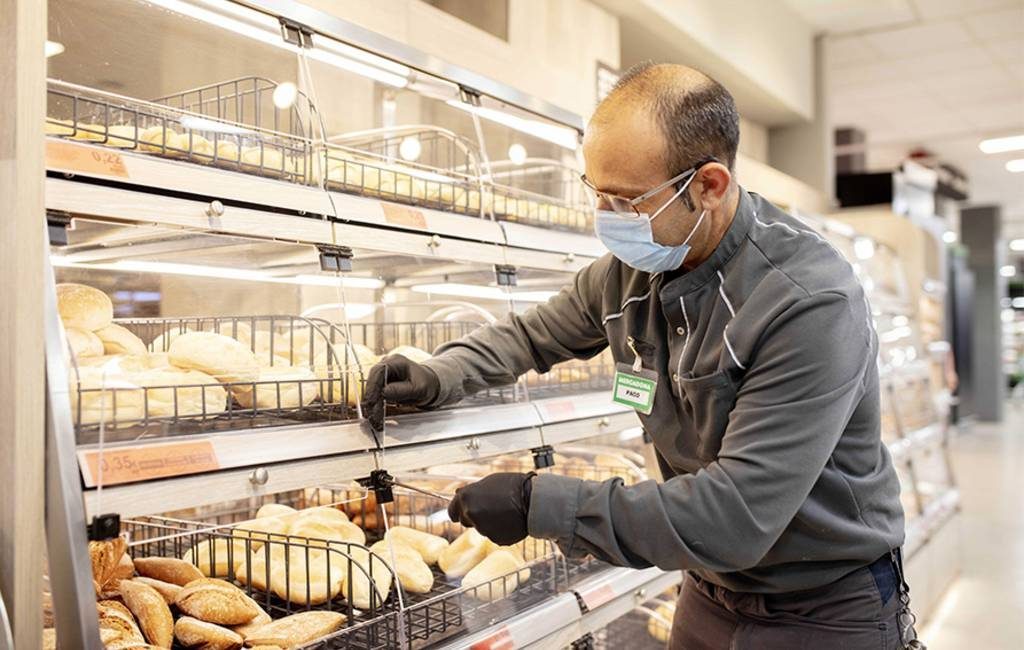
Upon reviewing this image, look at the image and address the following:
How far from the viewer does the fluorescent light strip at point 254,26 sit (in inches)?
63.6

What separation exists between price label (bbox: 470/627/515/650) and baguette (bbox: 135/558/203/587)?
1.85 feet

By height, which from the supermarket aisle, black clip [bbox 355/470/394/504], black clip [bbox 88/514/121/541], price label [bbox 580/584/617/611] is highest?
black clip [bbox 88/514/121/541]

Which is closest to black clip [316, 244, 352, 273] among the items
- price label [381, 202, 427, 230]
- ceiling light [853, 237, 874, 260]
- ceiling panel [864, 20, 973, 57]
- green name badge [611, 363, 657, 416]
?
price label [381, 202, 427, 230]

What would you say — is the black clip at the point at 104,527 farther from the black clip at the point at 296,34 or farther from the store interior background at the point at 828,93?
the black clip at the point at 296,34

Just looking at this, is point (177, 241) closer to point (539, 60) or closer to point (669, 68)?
point (669, 68)

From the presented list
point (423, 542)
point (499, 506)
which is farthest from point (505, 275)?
point (499, 506)

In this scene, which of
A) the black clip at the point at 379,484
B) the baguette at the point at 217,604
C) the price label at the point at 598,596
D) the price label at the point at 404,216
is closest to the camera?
the baguette at the point at 217,604

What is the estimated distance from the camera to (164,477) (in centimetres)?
126

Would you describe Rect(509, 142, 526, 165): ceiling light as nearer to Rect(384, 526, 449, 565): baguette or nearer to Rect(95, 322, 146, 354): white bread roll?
Rect(384, 526, 449, 565): baguette

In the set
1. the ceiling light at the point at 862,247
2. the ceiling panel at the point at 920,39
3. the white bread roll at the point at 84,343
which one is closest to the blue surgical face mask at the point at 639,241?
the white bread roll at the point at 84,343

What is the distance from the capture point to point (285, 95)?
1.90 m

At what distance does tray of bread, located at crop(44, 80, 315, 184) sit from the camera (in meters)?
1.41

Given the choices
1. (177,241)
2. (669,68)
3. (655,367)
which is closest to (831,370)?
(655,367)

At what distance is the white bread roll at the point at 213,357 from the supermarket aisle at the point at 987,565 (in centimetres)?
410
